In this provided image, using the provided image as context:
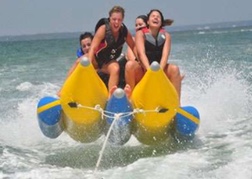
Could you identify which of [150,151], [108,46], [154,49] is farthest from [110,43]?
[150,151]

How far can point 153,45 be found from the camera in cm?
442

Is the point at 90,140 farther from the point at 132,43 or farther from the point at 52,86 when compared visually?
the point at 52,86

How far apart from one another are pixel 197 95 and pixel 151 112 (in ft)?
9.15

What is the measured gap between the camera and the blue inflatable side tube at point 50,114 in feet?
13.6

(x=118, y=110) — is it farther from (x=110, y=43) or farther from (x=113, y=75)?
(x=110, y=43)

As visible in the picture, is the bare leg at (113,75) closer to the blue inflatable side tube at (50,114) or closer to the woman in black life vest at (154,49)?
the woman in black life vest at (154,49)

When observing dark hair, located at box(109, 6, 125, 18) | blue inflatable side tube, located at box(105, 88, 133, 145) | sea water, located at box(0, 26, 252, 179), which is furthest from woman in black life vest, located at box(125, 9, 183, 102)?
sea water, located at box(0, 26, 252, 179)

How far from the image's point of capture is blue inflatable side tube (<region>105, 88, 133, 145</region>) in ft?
12.6

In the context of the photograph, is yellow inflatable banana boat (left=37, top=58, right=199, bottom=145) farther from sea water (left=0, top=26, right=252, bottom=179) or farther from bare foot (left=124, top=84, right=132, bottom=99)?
sea water (left=0, top=26, right=252, bottom=179)

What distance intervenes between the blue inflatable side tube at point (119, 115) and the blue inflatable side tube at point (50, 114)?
456 mm

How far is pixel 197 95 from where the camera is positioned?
6.62 m

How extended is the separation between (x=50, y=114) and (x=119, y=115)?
0.68 metres

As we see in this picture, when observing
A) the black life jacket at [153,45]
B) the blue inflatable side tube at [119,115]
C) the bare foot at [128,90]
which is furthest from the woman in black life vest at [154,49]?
the blue inflatable side tube at [119,115]

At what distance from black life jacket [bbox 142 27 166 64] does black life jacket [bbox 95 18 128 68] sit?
0.68 feet
